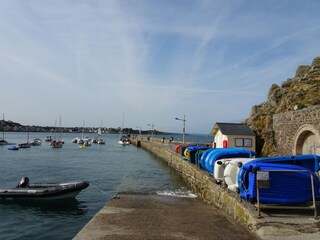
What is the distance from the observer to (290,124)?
65.3 ft

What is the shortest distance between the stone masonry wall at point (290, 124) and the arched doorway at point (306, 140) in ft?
1.07

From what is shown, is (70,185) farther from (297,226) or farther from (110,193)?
(297,226)

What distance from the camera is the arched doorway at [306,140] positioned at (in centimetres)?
1722

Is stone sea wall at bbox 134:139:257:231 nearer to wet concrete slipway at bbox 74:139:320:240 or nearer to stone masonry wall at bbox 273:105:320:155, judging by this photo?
wet concrete slipway at bbox 74:139:320:240

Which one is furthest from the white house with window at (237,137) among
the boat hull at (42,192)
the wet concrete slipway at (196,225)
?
the wet concrete slipway at (196,225)

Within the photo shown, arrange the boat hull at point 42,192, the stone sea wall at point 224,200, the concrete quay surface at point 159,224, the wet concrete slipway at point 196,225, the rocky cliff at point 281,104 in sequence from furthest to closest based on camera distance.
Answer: the rocky cliff at point 281,104 < the boat hull at point 42,192 < the stone sea wall at point 224,200 < the concrete quay surface at point 159,224 < the wet concrete slipway at point 196,225

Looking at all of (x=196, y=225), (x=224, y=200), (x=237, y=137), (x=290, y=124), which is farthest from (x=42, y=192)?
(x=237, y=137)

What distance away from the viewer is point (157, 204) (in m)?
13.0

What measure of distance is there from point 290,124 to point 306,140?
1.97m

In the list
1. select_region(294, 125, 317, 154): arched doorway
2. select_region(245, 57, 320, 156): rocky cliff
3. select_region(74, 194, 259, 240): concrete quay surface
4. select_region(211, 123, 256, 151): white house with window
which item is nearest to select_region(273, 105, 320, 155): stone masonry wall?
select_region(294, 125, 317, 154): arched doorway

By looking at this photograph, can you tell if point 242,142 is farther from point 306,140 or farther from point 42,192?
point 42,192

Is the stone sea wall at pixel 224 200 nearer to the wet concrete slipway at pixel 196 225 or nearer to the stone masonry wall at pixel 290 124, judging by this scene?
the wet concrete slipway at pixel 196 225

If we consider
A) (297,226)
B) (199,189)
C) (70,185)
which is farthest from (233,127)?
(297,226)

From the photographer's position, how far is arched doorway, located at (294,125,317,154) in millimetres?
17219
